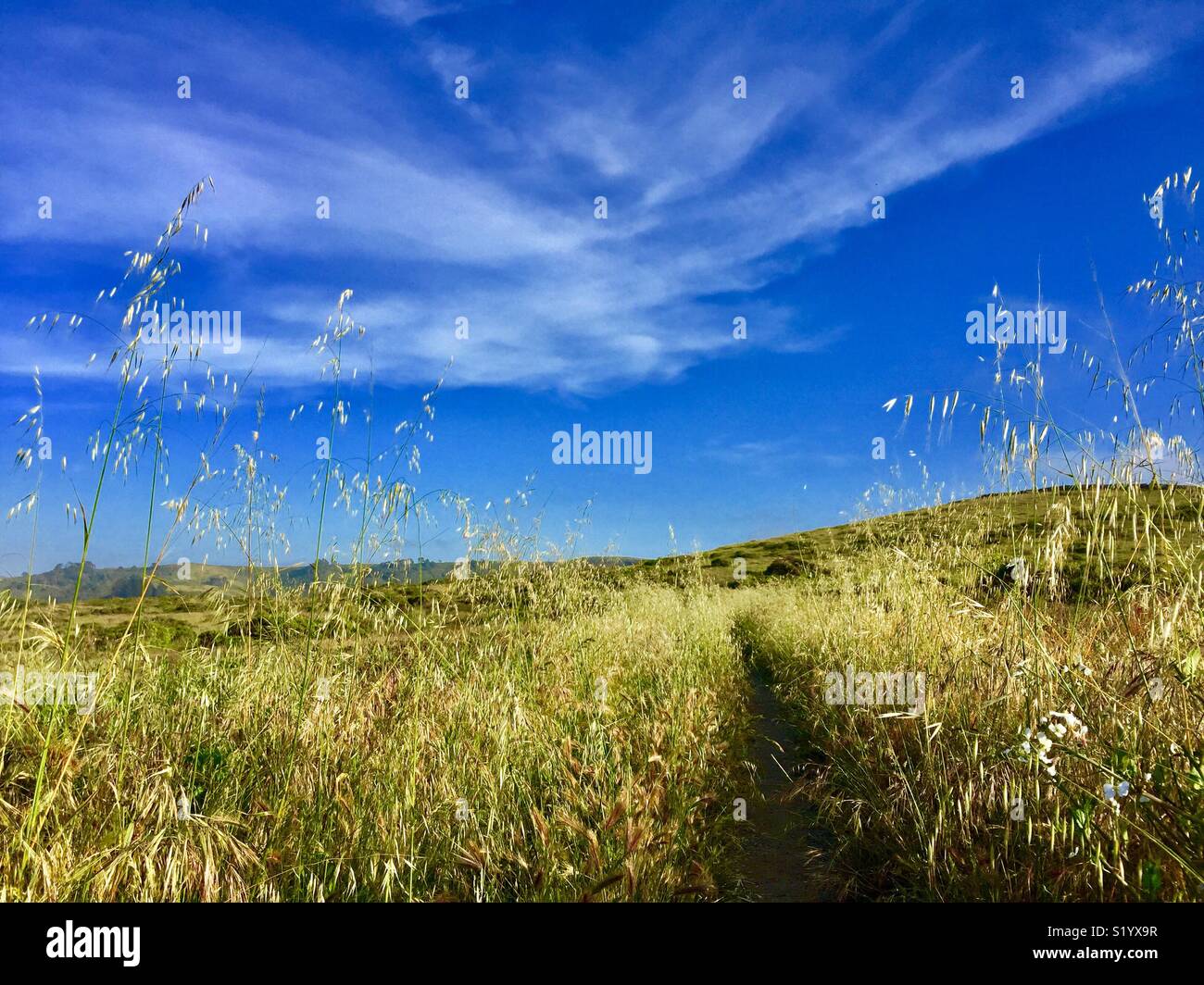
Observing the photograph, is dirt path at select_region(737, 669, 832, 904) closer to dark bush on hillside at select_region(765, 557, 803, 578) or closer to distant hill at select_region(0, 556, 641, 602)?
distant hill at select_region(0, 556, 641, 602)

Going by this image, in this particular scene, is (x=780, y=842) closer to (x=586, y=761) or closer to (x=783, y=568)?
(x=586, y=761)

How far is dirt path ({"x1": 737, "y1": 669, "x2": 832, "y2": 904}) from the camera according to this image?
334 centimetres

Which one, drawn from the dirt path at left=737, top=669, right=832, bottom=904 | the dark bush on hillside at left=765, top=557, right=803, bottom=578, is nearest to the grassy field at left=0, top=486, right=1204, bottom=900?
the dirt path at left=737, top=669, right=832, bottom=904

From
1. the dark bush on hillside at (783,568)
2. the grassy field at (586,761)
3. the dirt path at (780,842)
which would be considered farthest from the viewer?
the dark bush on hillside at (783,568)

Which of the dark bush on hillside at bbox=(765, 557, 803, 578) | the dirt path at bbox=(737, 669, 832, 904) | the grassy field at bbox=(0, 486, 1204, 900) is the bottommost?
the dirt path at bbox=(737, 669, 832, 904)

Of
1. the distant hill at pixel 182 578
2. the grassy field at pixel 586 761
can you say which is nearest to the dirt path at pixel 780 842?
the grassy field at pixel 586 761

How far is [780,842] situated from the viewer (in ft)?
12.7

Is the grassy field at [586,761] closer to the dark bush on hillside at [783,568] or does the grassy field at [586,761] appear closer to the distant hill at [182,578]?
the distant hill at [182,578]

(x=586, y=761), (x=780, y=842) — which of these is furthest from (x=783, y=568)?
(x=586, y=761)

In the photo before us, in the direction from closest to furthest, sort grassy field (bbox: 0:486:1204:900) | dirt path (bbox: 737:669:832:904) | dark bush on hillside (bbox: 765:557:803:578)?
grassy field (bbox: 0:486:1204:900)
dirt path (bbox: 737:669:832:904)
dark bush on hillside (bbox: 765:557:803:578)

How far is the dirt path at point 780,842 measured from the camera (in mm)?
3344
